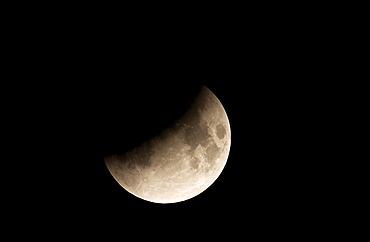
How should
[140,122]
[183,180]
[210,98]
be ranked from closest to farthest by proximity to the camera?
[140,122] < [183,180] < [210,98]

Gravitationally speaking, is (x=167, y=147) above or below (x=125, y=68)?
below

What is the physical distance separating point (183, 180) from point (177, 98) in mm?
815

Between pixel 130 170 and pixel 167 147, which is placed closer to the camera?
pixel 167 147

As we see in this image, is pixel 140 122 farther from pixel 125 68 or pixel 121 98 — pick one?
pixel 125 68

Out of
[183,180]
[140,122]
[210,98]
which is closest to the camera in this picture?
[140,122]

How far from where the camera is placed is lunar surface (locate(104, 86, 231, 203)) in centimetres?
243

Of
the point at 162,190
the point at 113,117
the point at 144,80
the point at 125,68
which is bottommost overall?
the point at 162,190

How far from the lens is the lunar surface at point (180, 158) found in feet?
7.96

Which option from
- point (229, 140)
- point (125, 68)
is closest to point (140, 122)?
point (125, 68)

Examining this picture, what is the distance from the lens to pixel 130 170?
8.50 ft

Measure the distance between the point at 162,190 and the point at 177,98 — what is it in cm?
95

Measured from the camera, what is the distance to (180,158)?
2445 millimetres

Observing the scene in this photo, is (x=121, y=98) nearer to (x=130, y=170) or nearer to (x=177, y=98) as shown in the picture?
(x=177, y=98)

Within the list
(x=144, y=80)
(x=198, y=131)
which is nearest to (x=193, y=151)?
(x=198, y=131)
